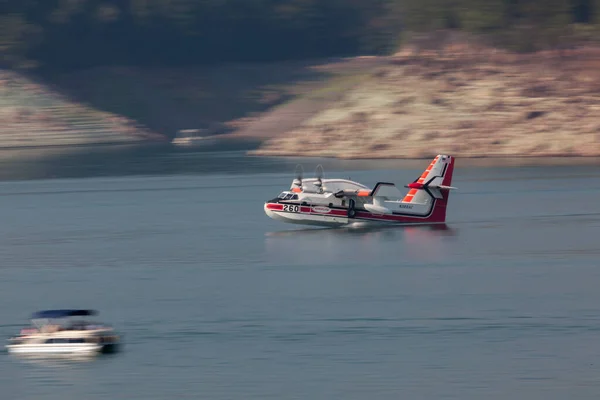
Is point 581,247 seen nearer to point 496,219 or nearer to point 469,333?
point 496,219

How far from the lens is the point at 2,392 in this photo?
39.7 metres

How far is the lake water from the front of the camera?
40000 millimetres

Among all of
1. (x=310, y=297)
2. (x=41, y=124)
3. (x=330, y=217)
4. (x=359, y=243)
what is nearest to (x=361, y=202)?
(x=330, y=217)

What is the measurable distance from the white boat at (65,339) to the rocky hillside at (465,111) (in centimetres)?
10299

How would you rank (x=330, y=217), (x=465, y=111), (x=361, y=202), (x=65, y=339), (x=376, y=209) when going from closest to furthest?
(x=65, y=339) → (x=376, y=209) → (x=361, y=202) → (x=330, y=217) → (x=465, y=111)

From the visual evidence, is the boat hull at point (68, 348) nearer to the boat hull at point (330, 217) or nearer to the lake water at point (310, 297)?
the lake water at point (310, 297)

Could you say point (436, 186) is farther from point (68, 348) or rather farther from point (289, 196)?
point (68, 348)

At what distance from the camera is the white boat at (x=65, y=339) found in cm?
4394

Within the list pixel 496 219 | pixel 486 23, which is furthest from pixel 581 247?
pixel 486 23

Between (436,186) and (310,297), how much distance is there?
26.1m

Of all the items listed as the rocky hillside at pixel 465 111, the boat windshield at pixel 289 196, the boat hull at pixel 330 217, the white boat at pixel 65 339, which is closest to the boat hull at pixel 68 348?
the white boat at pixel 65 339

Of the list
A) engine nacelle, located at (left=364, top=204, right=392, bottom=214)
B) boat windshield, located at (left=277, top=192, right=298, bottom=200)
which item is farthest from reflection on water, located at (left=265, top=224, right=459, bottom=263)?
boat windshield, located at (left=277, top=192, right=298, bottom=200)

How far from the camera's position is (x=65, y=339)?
145ft

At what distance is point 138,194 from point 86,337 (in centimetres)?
6160
